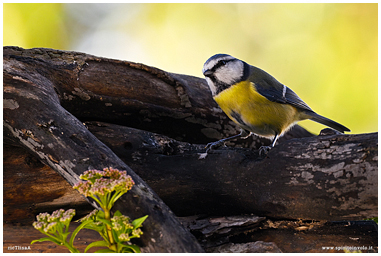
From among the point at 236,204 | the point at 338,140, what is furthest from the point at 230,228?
the point at 338,140

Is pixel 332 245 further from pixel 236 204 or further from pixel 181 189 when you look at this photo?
pixel 181 189

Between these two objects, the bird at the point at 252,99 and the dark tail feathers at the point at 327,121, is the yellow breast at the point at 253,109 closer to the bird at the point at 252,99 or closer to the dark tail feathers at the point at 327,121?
the bird at the point at 252,99

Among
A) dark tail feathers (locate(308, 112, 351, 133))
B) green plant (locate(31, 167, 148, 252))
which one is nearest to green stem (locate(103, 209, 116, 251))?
green plant (locate(31, 167, 148, 252))

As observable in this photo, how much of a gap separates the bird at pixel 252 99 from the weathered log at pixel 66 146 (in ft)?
2.31

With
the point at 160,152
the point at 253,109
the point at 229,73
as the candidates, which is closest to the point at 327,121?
the point at 253,109

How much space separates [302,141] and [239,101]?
449 mm

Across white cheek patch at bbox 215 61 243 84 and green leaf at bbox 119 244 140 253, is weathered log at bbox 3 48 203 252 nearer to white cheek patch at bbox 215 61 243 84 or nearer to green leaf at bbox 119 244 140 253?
green leaf at bbox 119 244 140 253

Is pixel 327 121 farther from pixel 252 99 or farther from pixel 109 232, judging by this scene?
pixel 109 232

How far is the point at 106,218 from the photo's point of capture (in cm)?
101

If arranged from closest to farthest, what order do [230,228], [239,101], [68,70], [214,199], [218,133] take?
[230,228]
[214,199]
[239,101]
[68,70]
[218,133]

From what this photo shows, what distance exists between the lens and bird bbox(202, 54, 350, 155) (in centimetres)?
175

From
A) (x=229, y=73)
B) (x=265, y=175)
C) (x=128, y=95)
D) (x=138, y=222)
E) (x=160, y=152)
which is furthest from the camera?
(x=128, y=95)

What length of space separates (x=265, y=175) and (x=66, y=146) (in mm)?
875

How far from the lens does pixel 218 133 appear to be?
88.9 inches
